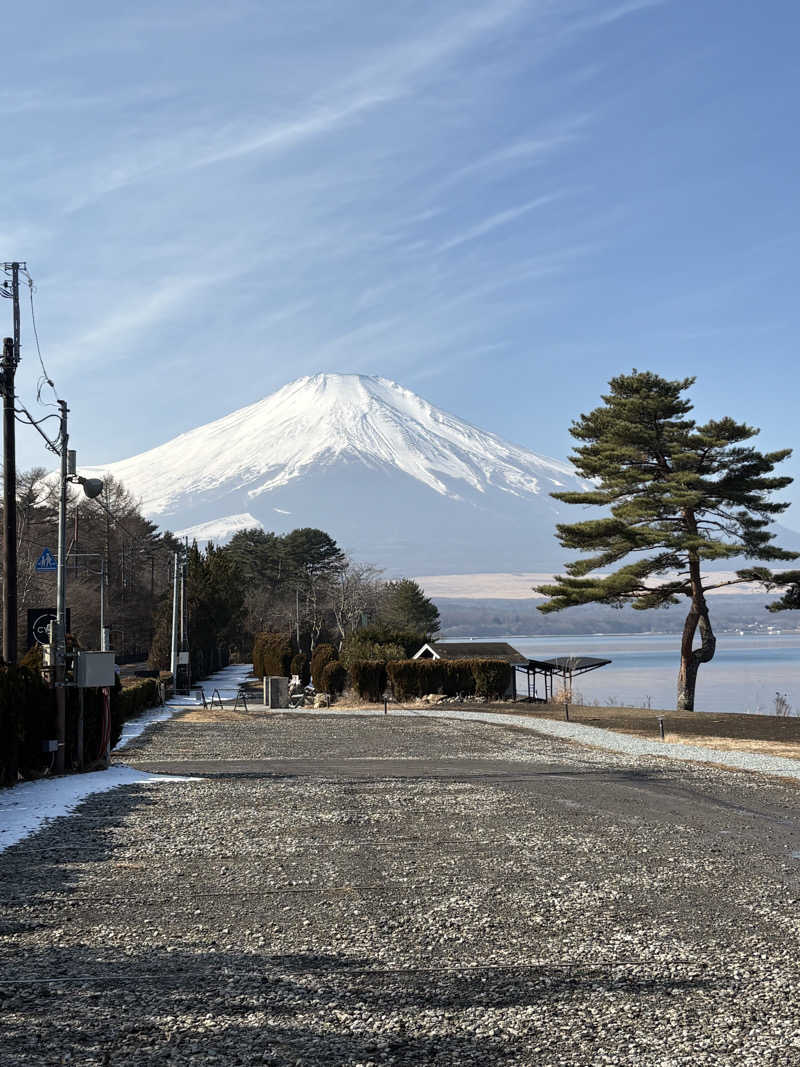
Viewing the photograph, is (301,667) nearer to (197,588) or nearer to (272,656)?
(272,656)

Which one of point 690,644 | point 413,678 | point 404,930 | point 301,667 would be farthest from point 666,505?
point 404,930

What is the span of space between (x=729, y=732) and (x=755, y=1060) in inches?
891

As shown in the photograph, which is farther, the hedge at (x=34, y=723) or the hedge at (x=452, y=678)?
the hedge at (x=452, y=678)

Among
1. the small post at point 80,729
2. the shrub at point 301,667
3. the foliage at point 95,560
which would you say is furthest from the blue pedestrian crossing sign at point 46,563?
the shrub at point 301,667

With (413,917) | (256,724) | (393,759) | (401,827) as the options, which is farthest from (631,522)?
(413,917)

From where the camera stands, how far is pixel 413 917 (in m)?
6.42

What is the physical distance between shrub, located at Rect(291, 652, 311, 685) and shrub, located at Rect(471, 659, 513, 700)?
686 inches

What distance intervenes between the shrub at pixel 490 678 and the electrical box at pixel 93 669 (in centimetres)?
2617

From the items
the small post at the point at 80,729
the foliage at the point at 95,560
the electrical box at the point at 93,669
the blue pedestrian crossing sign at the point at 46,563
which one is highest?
the foliage at the point at 95,560

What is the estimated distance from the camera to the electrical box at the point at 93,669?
14.5 m

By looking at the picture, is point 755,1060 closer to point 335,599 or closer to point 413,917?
point 413,917

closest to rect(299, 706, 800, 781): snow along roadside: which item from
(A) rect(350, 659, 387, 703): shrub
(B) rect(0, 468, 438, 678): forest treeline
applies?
(A) rect(350, 659, 387, 703): shrub

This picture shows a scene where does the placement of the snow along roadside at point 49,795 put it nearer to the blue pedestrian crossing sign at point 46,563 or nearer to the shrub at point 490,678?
the blue pedestrian crossing sign at point 46,563

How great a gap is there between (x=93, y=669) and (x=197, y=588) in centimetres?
5129
